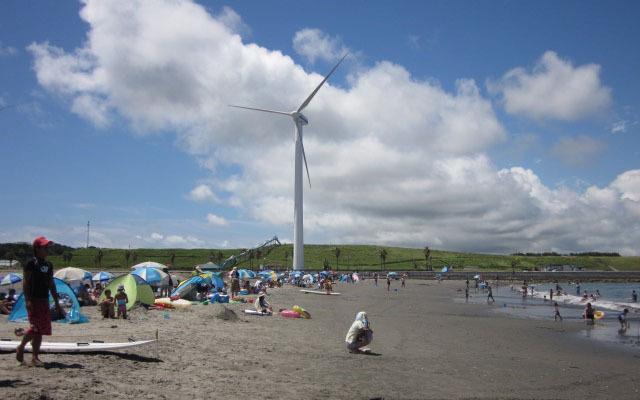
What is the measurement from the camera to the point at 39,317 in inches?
305

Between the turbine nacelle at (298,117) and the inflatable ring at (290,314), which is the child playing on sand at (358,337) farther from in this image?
the turbine nacelle at (298,117)

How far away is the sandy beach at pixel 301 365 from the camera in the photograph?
7816mm

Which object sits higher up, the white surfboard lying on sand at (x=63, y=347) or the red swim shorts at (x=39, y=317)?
the red swim shorts at (x=39, y=317)

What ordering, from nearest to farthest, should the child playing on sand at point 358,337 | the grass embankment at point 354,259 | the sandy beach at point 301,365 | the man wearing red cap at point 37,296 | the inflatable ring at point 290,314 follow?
the man wearing red cap at point 37,296 < the sandy beach at point 301,365 < the child playing on sand at point 358,337 < the inflatable ring at point 290,314 < the grass embankment at point 354,259

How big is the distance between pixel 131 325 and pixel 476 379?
11.2 metres

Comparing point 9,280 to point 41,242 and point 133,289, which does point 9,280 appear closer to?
point 133,289

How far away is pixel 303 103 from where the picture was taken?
80.1 meters

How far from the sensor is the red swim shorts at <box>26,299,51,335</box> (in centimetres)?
766

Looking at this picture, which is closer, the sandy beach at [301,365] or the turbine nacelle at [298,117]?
the sandy beach at [301,365]

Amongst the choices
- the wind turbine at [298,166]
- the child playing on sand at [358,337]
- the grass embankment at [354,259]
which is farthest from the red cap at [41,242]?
the grass embankment at [354,259]

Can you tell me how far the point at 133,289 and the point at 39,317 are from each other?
1364 centimetres

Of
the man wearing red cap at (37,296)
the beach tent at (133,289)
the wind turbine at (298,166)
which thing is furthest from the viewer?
the wind turbine at (298,166)

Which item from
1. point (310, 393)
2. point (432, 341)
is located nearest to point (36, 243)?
point (310, 393)

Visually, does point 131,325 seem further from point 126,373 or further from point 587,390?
point 587,390
